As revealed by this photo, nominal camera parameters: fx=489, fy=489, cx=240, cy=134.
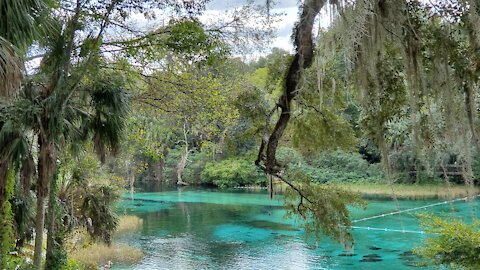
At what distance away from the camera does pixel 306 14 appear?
10.6 feet

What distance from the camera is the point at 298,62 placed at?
12.1 feet

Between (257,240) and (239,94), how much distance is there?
8655mm

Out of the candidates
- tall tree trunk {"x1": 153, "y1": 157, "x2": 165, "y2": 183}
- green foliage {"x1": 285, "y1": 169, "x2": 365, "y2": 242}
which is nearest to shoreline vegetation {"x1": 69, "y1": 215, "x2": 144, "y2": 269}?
green foliage {"x1": 285, "y1": 169, "x2": 365, "y2": 242}

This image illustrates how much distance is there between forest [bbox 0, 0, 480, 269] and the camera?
124 inches

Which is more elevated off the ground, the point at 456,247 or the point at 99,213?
the point at 99,213

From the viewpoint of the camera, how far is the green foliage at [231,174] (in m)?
26.5

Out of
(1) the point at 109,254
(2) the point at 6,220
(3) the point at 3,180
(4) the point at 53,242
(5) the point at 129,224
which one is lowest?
(1) the point at 109,254

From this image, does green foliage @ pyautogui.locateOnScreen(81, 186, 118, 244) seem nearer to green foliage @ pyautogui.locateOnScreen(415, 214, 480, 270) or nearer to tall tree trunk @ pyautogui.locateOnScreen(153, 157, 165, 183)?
green foliage @ pyautogui.locateOnScreen(415, 214, 480, 270)

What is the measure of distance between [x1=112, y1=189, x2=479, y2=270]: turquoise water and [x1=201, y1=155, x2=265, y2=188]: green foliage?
4.87m

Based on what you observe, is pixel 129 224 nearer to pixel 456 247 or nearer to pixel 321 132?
pixel 456 247

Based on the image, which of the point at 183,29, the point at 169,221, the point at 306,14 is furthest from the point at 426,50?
the point at 169,221

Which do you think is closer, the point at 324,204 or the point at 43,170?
the point at 43,170

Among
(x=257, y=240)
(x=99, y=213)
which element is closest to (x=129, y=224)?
(x=257, y=240)

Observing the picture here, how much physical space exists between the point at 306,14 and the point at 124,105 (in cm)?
366
